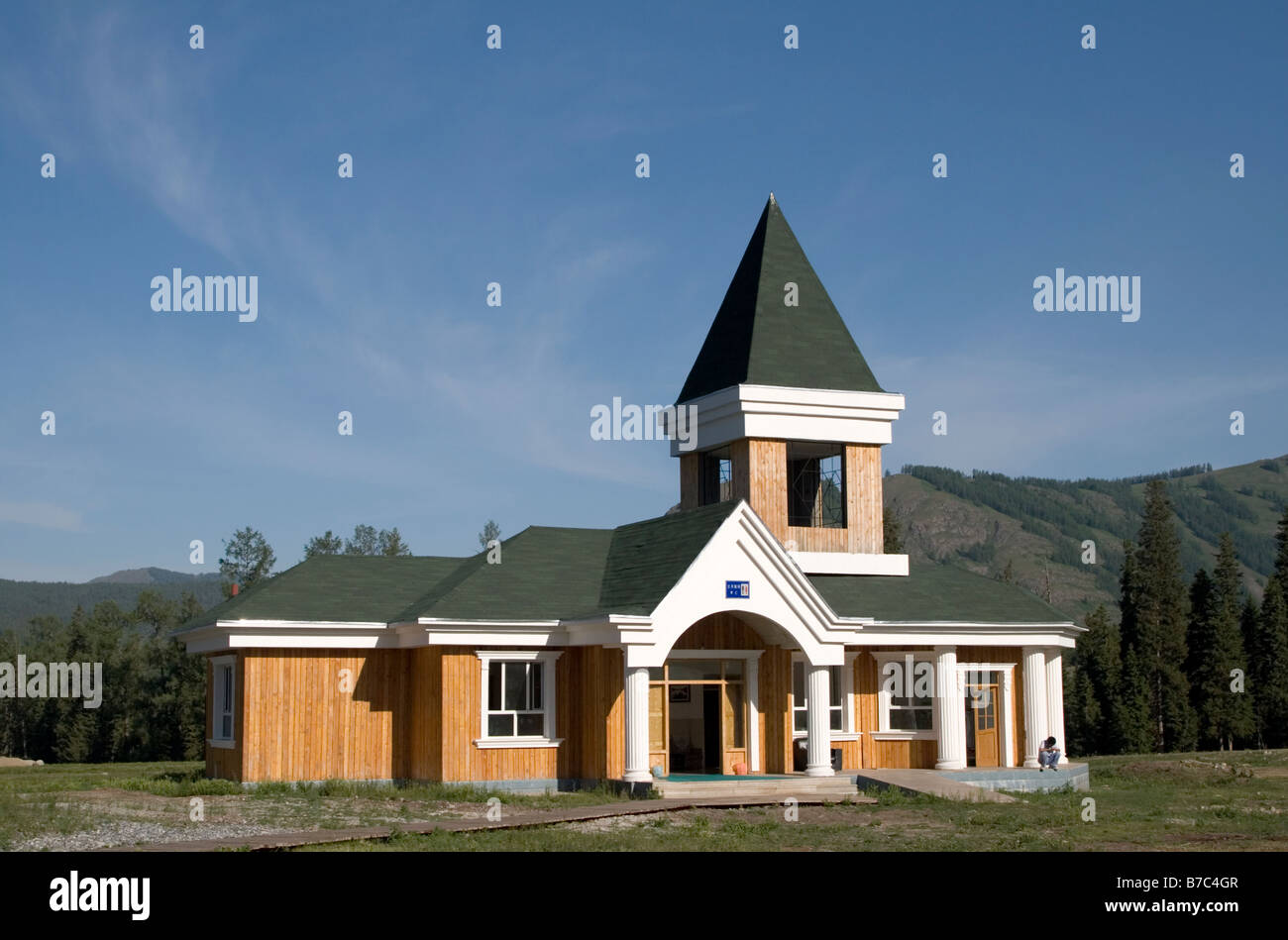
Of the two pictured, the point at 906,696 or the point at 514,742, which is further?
the point at 906,696

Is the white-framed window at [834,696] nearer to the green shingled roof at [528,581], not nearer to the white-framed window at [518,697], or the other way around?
the green shingled roof at [528,581]

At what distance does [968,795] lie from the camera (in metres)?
27.1

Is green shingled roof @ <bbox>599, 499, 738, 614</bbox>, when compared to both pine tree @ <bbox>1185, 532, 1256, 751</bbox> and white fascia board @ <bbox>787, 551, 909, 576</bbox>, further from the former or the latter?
pine tree @ <bbox>1185, 532, 1256, 751</bbox>

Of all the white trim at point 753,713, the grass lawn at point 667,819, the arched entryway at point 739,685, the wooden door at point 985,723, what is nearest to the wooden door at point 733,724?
the arched entryway at point 739,685

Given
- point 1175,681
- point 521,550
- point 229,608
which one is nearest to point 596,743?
point 521,550

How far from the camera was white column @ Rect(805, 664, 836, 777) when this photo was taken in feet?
95.9

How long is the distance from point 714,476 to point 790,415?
318 cm

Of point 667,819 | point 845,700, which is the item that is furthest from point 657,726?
point 667,819

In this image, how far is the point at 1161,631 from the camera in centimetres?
7262

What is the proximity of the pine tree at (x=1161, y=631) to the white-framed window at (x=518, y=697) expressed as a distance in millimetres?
48856

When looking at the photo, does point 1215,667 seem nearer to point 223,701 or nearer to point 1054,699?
point 1054,699
